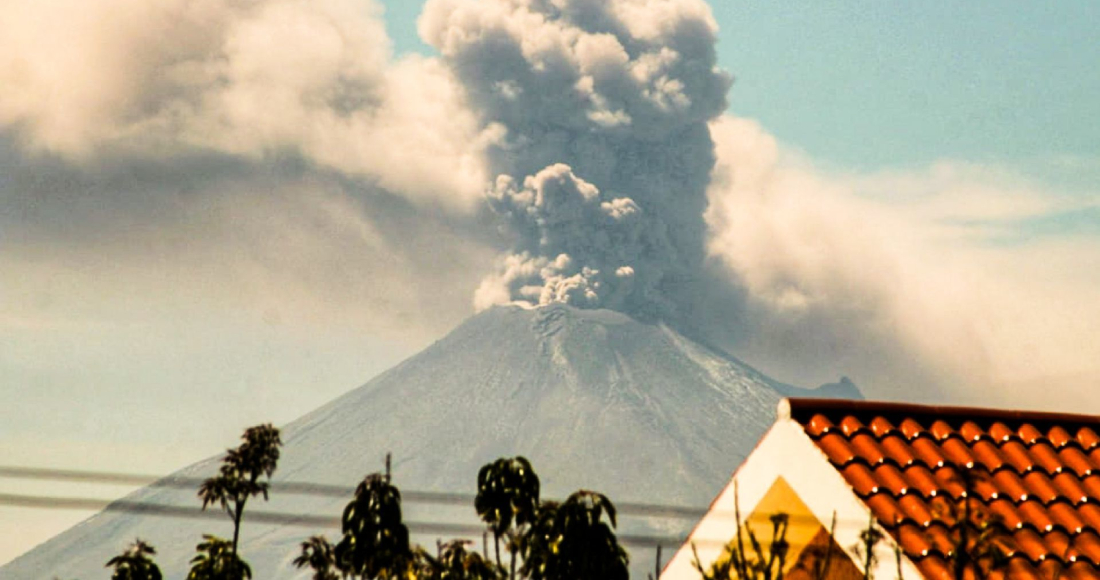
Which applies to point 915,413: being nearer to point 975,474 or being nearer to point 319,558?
point 975,474

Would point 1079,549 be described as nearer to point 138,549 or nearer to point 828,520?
point 828,520

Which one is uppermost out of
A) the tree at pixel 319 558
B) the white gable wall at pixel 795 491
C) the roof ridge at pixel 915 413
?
the tree at pixel 319 558

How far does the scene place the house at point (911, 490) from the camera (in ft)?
41.3

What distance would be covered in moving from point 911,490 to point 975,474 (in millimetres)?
890

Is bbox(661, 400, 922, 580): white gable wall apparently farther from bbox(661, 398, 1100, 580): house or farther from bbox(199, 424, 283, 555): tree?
bbox(199, 424, 283, 555): tree

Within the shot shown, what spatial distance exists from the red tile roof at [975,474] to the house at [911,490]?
12mm

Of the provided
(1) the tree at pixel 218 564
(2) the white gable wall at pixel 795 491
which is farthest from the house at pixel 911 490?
(1) the tree at pixel 218 564

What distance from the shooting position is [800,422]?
13.7 meters

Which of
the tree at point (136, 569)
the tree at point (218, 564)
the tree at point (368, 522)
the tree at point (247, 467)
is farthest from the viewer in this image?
the tree at point (247, 467)

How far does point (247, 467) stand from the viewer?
58.4m

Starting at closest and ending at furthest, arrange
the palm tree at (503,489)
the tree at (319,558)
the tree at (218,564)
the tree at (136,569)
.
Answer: the palm tree at (503,489), the tree at (136,569), the tree at (218,564), the tree at (319,558)

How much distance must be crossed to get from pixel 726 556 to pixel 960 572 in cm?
396

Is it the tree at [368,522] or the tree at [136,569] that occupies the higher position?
the tree at [368,522]

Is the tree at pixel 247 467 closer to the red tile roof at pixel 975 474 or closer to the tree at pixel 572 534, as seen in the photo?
the tree at pixel 572 534
